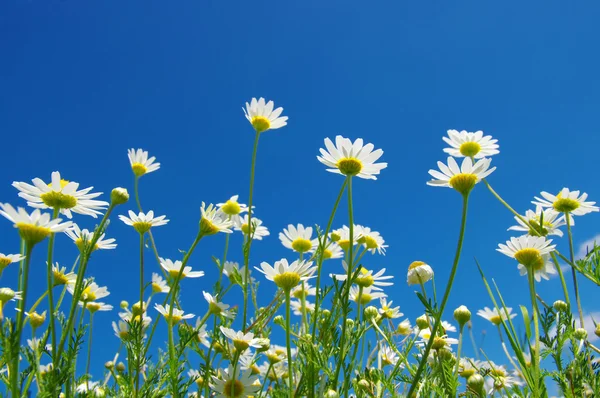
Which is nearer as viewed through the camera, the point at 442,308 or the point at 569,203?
the point at 442,308

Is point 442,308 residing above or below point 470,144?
below

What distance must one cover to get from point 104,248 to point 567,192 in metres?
2.35

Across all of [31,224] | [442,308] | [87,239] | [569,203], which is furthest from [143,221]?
[569,203]

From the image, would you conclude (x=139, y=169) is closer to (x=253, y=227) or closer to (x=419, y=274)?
(x=253, y=227)

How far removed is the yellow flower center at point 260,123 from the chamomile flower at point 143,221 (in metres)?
0.70

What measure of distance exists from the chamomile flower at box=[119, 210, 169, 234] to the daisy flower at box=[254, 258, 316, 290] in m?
0.63

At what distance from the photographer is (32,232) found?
1.48 m

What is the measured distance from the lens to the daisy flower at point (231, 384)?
6.79 ft

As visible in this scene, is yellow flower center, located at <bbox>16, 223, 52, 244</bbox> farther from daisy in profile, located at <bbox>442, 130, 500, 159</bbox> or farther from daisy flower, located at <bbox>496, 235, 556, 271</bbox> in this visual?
daisy in profile, located at <bbox>442, 130, 500, 159</bbox>

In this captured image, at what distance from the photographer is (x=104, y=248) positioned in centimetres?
244

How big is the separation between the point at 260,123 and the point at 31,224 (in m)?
1.48

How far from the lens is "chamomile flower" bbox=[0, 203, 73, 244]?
1463mm

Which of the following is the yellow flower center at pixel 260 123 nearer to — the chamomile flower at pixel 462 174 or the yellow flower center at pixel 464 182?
the chamomile flower at pixel 462 174

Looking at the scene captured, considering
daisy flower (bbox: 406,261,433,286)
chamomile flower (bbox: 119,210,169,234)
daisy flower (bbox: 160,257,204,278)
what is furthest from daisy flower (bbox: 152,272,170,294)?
daisy flower (bbox: 406,261,433,286)
